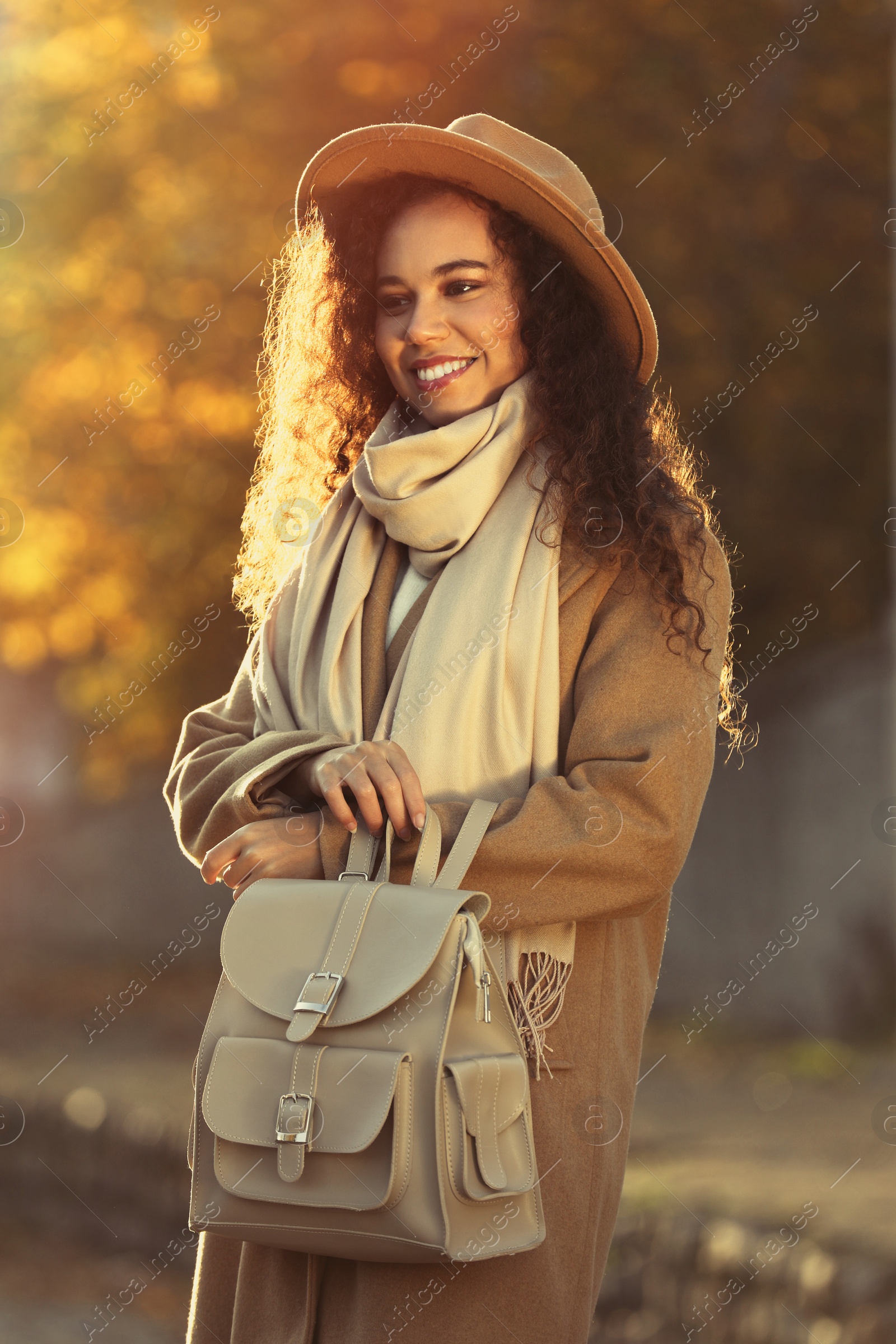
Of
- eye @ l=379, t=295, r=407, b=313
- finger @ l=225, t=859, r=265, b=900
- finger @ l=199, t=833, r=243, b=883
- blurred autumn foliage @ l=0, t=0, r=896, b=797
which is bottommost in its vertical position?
blurred autumn foliage @ l=0, t=0, r=896, b=797

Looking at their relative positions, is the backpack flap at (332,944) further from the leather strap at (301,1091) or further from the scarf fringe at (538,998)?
the scarf fringe at (538,998)

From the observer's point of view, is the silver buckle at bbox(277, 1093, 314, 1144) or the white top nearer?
the silver buckle at bbox(277, 1093, 314, 1144)

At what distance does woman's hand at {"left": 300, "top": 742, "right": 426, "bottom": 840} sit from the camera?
69.6 inches

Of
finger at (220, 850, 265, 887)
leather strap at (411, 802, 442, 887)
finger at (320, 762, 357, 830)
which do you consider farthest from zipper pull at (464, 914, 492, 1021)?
finger at (220, 850, 265, 887)

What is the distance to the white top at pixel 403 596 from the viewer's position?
6.86ft

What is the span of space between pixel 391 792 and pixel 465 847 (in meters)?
0.12

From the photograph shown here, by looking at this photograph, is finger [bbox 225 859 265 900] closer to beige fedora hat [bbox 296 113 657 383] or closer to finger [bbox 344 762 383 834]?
finger [bbox 344 762 383 834]

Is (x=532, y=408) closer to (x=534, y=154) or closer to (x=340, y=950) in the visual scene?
(x=534, y=154)

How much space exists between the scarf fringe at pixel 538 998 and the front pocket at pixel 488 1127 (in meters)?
0.12

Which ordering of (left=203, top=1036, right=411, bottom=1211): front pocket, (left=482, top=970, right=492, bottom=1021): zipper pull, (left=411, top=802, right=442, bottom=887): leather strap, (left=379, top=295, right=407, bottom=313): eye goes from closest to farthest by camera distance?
(left=203, top=1036, right=411, bottom=1211): front pocket, (left=482, top=970, right=492, bottom=1021): zipper pull, (left=411, top=802, right=442, bottom=887): leather strap, (left=379, top=295, right=407, bottom=313): eye

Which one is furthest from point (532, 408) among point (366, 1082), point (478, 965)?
point (366, 1082)

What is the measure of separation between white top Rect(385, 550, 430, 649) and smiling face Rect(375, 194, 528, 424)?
0.83ft

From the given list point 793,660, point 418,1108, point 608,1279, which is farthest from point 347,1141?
point 793,660

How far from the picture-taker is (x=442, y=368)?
2102 millimetres
